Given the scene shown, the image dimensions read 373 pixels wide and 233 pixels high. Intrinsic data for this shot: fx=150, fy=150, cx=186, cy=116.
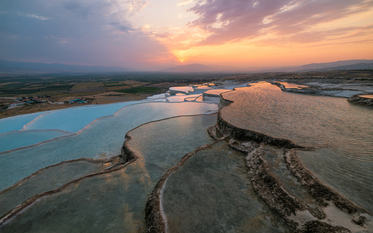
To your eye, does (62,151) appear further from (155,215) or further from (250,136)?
(250,136)

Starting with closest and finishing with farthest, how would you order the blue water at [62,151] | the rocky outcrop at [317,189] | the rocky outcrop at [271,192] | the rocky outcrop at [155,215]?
the rocky outcrop at [317,189] < the rocky outcrop at [155,215] < the rocky outcrop at [271,192] < the blue water at [62,151]

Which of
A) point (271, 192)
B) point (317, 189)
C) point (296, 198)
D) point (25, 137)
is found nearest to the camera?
point (296, 198)

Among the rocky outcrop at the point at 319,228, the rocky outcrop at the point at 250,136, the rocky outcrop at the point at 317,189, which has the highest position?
the rocky outcrop at the point at 250,136

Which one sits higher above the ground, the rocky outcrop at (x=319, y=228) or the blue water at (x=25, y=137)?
the rocky outcrop at (x=319, y=228)

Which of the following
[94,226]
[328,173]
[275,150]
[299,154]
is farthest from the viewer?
[275,150]

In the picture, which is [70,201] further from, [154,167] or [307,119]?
[307,119]

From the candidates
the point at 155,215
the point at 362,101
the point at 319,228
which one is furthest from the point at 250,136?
the point at 362,101

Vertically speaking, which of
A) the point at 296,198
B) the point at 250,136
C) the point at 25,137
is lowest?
the point at 25,137

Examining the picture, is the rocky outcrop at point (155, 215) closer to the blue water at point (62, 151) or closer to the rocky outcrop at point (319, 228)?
the rocky outcrop at point (319, 228)

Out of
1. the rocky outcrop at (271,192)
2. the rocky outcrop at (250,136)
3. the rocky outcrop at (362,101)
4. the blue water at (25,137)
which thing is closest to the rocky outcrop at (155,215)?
the rocky outcrop at (271,192)

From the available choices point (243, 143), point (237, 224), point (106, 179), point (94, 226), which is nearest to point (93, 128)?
point (106, 179)

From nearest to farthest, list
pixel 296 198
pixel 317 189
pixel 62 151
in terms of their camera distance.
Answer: pixel 296 198
pixel 317 189
pixel 62 151
